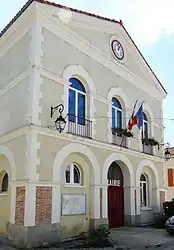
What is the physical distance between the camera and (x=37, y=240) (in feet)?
30.6

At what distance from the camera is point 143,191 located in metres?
16.1

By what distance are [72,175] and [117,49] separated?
7.43 m

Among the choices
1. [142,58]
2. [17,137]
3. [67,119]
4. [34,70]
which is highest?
[142,58]

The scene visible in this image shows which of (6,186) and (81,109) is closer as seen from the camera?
(6,186)

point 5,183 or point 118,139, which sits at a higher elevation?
point 118,139

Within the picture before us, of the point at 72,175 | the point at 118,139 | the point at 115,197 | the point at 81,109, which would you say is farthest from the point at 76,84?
the point at 115,197

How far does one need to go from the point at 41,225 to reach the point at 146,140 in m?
8.51

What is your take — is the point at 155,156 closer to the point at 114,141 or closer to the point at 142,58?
the point at 114,141

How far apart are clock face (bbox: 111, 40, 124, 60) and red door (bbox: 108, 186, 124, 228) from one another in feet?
22.2

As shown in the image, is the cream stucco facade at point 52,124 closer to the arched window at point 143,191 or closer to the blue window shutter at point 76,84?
the blue window shutter at point 76,84

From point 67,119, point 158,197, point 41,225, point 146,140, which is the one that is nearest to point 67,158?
point 67,119

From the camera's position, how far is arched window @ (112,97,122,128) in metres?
14.3

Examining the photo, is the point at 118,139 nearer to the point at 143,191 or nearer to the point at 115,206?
the point at 115,206

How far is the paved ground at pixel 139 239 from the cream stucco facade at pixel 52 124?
84 centimetres
